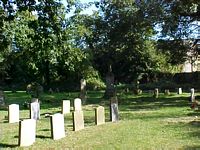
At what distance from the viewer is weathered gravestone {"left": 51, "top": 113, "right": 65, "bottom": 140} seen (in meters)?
15.1

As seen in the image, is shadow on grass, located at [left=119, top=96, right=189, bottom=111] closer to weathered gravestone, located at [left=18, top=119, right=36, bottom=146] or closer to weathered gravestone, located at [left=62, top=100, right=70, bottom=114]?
weathered gravestone, located at [left=62, top=100, right=70, bottom=114]

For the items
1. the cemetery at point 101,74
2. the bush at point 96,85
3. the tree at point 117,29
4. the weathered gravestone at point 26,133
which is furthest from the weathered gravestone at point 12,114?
the bush at point 96,85

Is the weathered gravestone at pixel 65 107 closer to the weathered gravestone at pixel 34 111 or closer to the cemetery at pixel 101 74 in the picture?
the cemetery at pixel 101 74

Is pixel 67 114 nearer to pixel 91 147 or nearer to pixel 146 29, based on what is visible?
pixel 91 147

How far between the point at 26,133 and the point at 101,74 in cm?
4580

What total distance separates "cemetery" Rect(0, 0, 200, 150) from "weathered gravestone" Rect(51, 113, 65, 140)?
0.11ft

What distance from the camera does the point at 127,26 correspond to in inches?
1565

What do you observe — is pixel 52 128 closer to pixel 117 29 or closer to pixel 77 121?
pixel 77 121

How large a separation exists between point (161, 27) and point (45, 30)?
83.9 ft

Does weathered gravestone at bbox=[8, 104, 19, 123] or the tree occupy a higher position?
the tree

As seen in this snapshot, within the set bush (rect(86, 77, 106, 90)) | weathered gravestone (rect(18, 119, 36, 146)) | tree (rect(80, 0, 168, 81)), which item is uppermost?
tree (rect(80, 0, 168, 81))

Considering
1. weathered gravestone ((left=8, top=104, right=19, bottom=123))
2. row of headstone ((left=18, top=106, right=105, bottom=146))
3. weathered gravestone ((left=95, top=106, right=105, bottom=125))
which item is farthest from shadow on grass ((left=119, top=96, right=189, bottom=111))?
row of headstone ((left=18, top=106, right=105, bottom=146))

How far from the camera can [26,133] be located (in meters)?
13.9

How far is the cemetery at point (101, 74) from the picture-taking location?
45.2 feet
